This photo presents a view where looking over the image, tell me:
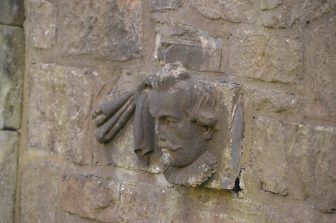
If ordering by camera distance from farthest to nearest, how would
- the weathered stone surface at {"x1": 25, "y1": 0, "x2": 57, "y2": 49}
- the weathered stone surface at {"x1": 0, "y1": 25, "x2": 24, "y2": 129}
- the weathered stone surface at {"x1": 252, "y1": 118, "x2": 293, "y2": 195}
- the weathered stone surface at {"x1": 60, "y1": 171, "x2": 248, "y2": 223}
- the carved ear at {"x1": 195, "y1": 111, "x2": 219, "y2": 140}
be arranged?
1. the weathered stone surface at {"x1": 0, "y1": 25, "x2": 24, "y2": 129}
2. the weathered stone surface at {"x1": 25, "y1": 0, "x2": 57, "y2": 49}
3. the weathered stone surface at {"x1": 60, "y1": 171, "x2": 248, "y2": 223}
4. the carved ear at {"x1": 195, "y1": 111, "x2": 219, "y2": 140}
5. the weathered stone surface at {"x1": 252, "y1": 118, "x2": 293, "y2": 195}

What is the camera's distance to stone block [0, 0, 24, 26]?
316 cm

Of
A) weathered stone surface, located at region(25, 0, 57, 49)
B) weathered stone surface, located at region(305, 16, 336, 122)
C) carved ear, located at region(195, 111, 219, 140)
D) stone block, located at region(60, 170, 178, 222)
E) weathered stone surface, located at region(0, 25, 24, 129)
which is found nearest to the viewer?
weathered stone surface, located at region(305, 16, 336, 122)

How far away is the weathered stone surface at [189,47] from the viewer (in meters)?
2.55

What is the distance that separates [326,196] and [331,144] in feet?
0.52

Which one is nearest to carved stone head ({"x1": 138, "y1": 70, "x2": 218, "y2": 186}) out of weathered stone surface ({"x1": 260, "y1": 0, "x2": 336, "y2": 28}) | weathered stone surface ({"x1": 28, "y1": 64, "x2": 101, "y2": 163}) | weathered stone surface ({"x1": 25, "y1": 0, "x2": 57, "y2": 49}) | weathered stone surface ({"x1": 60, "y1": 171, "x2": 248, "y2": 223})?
weathered stone surface ({"x1": 60, "y1": 171, "x2": 248, "y2": 223})

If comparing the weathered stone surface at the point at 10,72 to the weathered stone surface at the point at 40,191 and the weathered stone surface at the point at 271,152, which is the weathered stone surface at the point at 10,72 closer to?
the weathered stone surface at the point at 40,191

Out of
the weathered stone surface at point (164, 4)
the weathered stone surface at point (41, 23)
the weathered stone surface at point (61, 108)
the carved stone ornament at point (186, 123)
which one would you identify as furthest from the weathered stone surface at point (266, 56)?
the weathered stone surface at point (41, 23)

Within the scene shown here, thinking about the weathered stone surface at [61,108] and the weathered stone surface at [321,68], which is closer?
the weathered stone surface at [321,68]

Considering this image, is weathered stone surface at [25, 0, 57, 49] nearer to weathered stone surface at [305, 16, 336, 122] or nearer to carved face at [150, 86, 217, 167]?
carved face at [150, 86, 217, 167]

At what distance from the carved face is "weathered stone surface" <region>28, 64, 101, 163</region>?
464 millimetres

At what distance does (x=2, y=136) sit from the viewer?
3213 mm

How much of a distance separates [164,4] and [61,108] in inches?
26.2

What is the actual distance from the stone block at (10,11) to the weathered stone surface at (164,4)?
73cm

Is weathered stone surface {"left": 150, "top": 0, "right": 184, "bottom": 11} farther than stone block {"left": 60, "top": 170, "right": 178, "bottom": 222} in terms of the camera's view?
No
